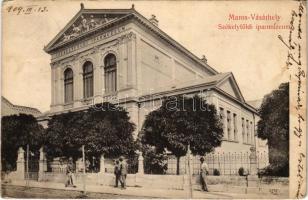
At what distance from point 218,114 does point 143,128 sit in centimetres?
160

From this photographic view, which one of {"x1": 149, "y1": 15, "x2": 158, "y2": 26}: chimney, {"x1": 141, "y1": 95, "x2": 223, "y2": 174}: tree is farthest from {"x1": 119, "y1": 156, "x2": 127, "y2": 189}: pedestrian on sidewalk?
{"x1": 149, "y1": 15, "x2": 158, "y2": 26}: chimney

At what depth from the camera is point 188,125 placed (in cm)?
891

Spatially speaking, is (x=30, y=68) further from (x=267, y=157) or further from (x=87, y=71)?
(x=267, y=157)

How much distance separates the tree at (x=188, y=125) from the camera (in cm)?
890

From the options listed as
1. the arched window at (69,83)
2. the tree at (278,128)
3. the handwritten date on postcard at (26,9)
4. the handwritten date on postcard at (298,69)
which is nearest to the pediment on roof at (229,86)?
the tree at (278,128)

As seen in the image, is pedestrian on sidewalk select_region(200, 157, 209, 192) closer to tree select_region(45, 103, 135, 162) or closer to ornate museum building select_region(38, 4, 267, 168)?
ornate museum building select_region(38, 4, 267, 168)

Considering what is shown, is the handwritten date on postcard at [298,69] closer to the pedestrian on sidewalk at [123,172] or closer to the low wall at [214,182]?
the low wall at [214,182]

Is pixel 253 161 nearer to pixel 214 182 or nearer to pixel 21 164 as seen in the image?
pixel 214 182

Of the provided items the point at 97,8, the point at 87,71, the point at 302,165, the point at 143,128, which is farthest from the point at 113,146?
the point at 302,165

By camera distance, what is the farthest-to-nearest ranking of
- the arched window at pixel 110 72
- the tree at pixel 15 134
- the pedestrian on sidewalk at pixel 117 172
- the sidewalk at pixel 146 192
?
the arched window at pixel 110 72 → the pedestrian on sidewalk at pixel 117 172 → the tree at pixel 15 134 → the sidewalk at pixel 146 192

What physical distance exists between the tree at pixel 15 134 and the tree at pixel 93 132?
318 millimetres

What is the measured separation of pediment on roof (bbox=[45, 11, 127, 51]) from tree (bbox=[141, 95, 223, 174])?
2140mm

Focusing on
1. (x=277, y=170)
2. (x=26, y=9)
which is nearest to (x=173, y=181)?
(x=277, y=170)

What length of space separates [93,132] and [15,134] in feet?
5.33
